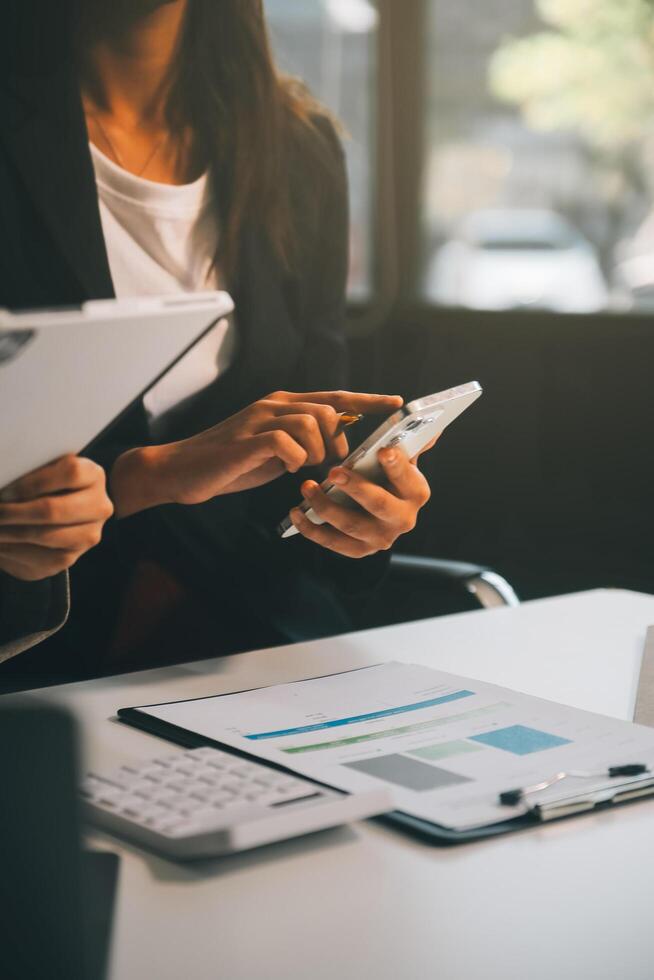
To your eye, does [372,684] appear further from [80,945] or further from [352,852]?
[80,945]

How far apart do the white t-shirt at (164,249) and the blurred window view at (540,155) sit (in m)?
1.37

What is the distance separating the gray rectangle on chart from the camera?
2.40 feet

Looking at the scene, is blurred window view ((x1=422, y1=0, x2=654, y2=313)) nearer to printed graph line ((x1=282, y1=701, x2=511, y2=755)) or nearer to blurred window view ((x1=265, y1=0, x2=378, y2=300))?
blurred window view ((x1=265, y1=0, x2=378, y2=300))

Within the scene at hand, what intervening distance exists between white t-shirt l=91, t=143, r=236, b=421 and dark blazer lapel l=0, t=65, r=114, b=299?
85mm

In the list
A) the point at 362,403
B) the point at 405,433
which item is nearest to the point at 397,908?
the point at 405,433

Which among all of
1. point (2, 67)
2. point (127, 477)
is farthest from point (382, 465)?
point (2, 67)

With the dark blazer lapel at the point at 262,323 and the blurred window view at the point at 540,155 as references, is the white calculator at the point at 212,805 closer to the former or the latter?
the dark blazer lapel at the point at 262,323

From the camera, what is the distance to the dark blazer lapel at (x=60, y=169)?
136cm

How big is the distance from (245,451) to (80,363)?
416 millimetres

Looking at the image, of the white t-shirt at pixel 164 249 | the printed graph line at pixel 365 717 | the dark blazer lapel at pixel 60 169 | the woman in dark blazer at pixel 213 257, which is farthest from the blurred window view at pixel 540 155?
the printed graph line at pixel 365 717

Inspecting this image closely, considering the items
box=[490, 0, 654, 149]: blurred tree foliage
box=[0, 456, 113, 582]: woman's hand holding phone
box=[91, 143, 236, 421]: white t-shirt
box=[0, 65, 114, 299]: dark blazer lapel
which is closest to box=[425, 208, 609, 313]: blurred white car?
box=[490, 0, 654, 149]: blurred tree foliage

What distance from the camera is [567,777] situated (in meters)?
0.74

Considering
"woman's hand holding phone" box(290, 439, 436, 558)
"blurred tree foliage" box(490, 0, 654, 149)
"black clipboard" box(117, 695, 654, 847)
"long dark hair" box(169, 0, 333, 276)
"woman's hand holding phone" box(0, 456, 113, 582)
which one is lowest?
"black clipboard" box(117, 695, 654, 847)

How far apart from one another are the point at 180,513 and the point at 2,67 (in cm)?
58
